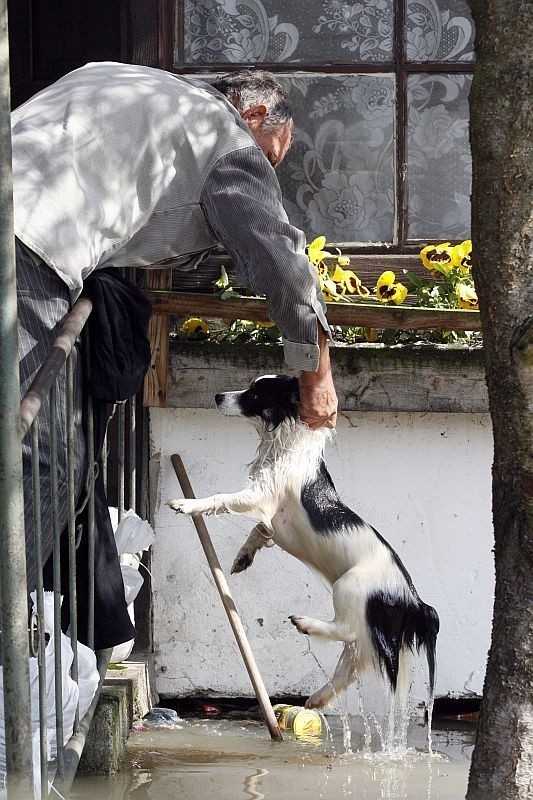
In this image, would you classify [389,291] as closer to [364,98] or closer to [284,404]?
[364,98]

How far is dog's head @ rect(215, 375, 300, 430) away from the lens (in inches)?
140

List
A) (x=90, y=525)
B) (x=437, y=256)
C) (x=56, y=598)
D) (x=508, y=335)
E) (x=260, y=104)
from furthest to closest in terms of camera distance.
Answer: (x=437, y=256) → (x=260, y=104) → (x=90, y=525) → (x=508, y=335) → (x=56, y=598)

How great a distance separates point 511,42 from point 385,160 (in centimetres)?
216

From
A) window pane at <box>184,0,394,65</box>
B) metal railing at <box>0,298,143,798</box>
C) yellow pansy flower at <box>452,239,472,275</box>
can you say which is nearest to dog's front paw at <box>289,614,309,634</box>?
metal railing at <box>0,298,143,798</box>

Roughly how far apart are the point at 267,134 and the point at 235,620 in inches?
72.9

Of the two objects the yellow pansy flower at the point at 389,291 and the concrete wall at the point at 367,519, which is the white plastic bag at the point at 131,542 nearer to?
the concrete wall at the point at 367,519

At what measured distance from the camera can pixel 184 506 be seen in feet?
11.9

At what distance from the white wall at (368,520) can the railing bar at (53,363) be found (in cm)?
186

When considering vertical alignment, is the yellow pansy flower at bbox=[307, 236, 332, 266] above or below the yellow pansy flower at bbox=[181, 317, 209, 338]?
above

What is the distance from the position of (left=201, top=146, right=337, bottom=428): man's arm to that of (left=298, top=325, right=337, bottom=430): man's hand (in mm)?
180

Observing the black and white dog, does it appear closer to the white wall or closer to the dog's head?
the dog's head

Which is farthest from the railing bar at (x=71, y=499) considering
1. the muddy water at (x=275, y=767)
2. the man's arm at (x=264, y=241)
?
the muddy water at (x=275, y=767)

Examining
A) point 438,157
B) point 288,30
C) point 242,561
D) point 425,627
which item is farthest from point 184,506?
point 288,30

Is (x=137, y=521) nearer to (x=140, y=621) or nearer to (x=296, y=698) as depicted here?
(x=140, y=621)
